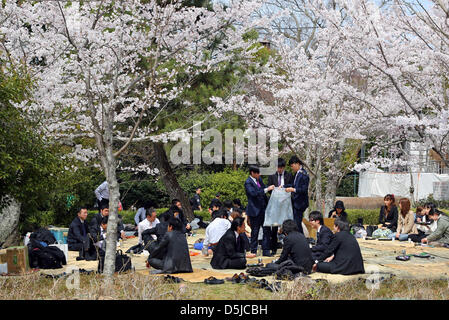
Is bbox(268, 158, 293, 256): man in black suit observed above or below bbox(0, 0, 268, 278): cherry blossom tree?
below

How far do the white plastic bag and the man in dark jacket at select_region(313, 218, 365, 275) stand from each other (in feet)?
A: 5.89

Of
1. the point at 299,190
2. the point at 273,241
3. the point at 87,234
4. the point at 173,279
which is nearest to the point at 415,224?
the point at 299,190

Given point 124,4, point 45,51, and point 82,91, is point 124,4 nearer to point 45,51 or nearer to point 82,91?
point 45,51

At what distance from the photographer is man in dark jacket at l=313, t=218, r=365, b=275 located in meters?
7.12

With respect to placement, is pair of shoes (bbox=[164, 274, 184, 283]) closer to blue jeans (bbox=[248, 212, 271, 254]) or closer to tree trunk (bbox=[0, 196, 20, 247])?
blue jeans (bbox=[248, 212, 271, 254])

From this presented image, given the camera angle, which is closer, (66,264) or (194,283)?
(194,283)

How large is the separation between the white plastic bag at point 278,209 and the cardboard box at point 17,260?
4054 mm

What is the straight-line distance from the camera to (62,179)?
31.2ft

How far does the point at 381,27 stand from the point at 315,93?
2407 mm

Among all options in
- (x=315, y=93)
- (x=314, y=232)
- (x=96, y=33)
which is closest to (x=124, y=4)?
(x=96, y=33)

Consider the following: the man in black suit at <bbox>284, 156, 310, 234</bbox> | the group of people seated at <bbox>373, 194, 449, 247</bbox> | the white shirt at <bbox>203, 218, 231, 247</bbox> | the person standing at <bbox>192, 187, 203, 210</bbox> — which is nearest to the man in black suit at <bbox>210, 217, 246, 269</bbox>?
the white shirt at <bbox>203, 218, 231, 247</bbox>

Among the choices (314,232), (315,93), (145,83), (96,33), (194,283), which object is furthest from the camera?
(145,83)

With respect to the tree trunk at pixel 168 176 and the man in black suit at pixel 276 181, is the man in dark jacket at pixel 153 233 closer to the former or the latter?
the man in black suit at pixel 276 181

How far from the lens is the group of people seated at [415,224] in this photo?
10.2 metres
